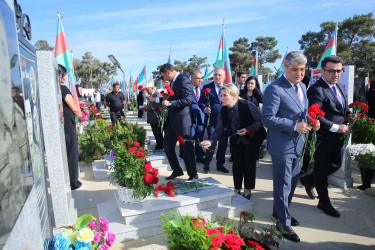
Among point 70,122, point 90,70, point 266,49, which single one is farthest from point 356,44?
point 90,70

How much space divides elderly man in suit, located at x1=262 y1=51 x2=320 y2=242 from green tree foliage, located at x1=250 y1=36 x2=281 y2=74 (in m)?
44.5

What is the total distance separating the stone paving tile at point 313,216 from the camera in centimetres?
286

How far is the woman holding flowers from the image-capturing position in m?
3.58

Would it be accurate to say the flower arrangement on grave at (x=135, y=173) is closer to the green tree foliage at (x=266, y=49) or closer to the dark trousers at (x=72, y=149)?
the dark trousers at (x=72, y=149)

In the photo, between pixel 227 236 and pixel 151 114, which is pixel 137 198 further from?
pixel 151 114

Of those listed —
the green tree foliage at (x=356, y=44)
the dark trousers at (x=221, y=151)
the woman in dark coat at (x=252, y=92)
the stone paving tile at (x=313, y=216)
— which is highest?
the green tree foliage at (x=356, y=44)

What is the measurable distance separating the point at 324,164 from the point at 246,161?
1.03 m

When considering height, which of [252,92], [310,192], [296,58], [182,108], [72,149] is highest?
[296,58]

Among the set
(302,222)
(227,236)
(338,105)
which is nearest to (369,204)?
(302,222)

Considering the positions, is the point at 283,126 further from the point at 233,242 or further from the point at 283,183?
the point at 233,242

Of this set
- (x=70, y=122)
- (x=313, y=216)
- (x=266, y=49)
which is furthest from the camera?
(x=266, y=49)

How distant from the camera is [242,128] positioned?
3.70 metres

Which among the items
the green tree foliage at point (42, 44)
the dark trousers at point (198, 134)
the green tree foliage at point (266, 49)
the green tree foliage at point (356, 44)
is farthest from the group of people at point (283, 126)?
the green tree foliage at point (42, 44)

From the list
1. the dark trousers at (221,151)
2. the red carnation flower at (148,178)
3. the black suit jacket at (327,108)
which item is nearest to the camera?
the red carnation flower at (148,178)
